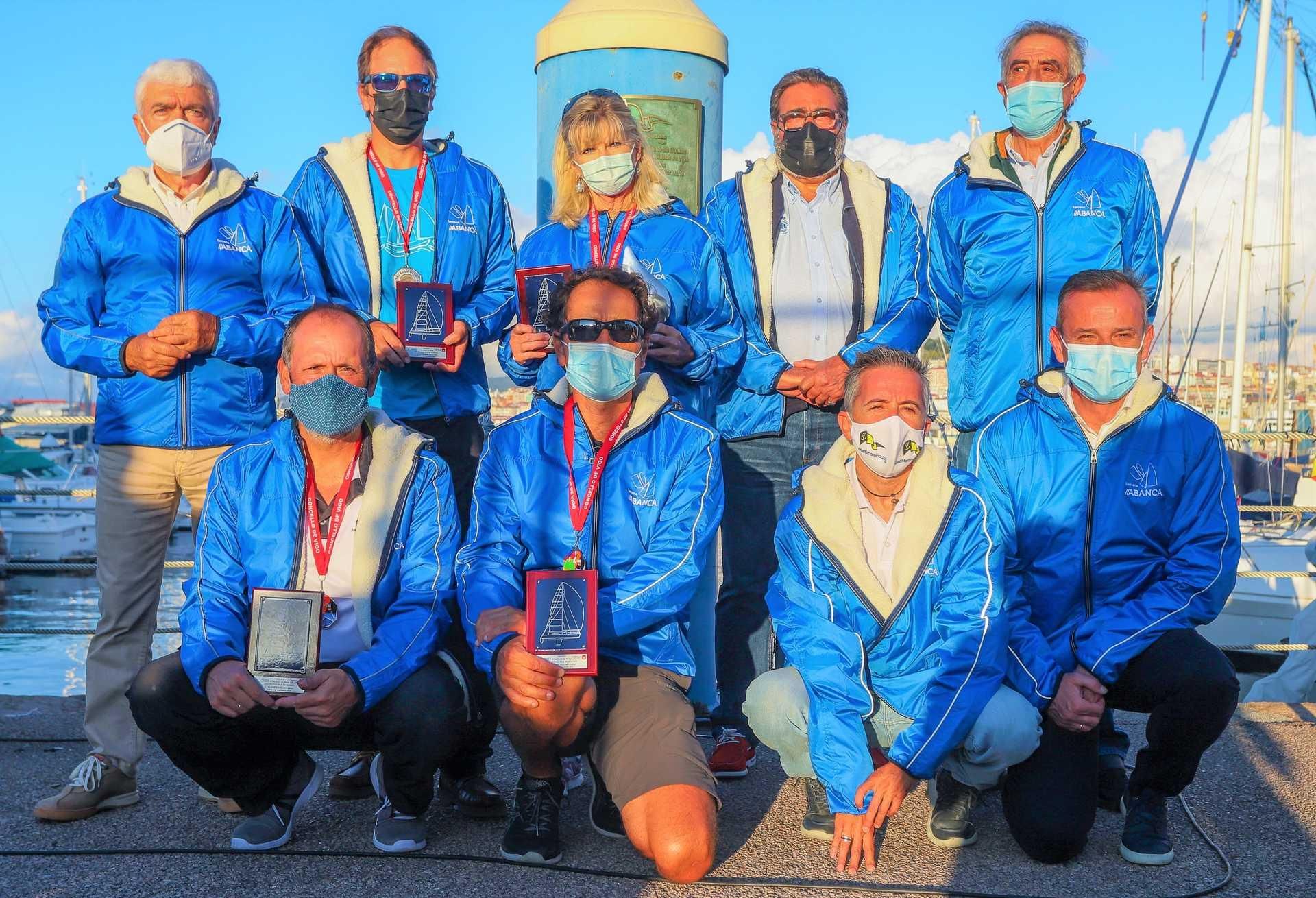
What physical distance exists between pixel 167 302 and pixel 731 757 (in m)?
2.62

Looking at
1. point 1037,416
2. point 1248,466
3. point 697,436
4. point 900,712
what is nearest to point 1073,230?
point 1037,416

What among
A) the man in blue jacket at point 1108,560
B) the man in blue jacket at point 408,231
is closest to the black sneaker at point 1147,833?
the man in blue jacket at point 1108,560

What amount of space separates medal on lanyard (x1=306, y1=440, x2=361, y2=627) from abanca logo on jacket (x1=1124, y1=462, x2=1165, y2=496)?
250 centimetres

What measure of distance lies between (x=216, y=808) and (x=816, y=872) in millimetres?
2065

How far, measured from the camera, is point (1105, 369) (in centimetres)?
397

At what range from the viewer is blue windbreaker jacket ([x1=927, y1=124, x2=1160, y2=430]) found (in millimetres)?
4535

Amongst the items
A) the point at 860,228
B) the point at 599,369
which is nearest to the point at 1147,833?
the point at 599,369

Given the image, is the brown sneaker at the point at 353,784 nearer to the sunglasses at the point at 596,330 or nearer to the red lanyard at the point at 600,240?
the sunglasses at the point at 596,330

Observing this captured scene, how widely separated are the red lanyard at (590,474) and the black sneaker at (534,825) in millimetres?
787

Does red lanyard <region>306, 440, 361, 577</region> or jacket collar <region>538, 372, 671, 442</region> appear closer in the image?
red lanyard <region>306, 440, 361, 577</region>

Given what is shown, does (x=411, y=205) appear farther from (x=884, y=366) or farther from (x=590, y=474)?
(x=884, y=366)

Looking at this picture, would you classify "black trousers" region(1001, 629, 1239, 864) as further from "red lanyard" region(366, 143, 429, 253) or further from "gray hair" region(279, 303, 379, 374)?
"red lanyard" region(366, 143, 429, 253)

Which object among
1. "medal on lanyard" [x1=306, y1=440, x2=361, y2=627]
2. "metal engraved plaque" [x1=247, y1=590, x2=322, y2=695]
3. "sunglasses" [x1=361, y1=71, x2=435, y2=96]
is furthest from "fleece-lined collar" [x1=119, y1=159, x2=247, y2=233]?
"metal engraved plaque" [x1=247, y1=590, x2=322, y2=695]

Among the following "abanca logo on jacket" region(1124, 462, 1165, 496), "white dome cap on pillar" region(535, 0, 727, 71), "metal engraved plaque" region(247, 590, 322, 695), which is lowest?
"metal engraved plaque" region(247, 590, 322, 695)
